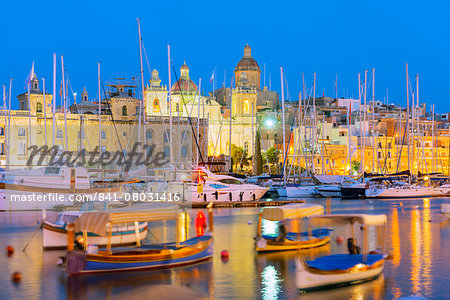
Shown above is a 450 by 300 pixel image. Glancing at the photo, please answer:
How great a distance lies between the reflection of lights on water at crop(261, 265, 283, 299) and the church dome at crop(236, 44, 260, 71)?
106328mm

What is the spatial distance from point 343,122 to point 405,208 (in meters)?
76.7

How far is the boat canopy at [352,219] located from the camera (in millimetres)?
19688

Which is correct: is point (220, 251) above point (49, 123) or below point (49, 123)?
below

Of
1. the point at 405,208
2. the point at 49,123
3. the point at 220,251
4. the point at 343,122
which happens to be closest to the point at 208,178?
the point at 405,208

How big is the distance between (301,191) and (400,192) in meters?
8.86

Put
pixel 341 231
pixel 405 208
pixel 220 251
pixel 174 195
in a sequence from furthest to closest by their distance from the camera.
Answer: pixel 405 208 → pixel 174 195 → pixel 341 231 → pixel 220 251

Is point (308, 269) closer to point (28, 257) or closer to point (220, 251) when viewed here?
point (220, 251)

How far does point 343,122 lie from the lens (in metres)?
124

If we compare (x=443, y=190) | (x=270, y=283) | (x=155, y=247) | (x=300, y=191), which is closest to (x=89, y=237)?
(x=155, y=247)

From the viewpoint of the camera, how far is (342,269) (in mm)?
18031

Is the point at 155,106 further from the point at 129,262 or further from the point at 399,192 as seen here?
the point at 129,262

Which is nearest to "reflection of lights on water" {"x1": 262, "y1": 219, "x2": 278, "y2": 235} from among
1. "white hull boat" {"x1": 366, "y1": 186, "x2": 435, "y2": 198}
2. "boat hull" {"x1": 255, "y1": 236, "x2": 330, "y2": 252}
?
"boat hull" {"x1": 255, "y1": 236, "x2": 330, "y2": 252}

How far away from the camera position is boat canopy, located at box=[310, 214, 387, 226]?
19.7 meters

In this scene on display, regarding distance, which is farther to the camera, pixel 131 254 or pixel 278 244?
pixel 278 244
